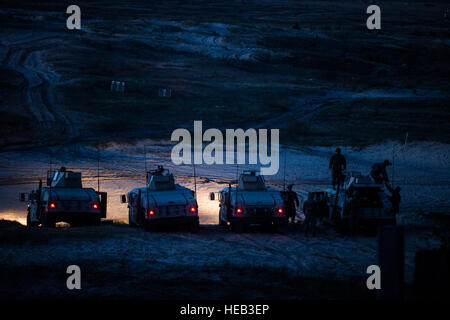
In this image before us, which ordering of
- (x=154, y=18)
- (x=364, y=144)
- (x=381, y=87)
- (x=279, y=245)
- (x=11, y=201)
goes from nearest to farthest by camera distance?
1. (x=279, y=245)
2. (x=11, y=201)
3. (x=364, y=144)
4. (x=381, y=87)
5. (x=154, y=18)

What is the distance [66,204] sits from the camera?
24641mm

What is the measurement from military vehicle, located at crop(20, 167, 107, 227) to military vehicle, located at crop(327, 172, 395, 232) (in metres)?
8.55

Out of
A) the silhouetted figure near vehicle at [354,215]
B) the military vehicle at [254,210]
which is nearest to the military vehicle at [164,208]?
the military vehicle at [254,210]

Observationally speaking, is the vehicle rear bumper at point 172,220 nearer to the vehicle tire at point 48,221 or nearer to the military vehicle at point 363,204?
the vehicle tire at point 48,221

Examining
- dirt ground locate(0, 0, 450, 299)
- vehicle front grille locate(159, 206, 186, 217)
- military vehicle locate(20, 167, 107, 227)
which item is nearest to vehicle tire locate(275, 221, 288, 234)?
dirt ground locate(0, 0, 450, 299)

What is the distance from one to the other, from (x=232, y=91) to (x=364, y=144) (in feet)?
80.3

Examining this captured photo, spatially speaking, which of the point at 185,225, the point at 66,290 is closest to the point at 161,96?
the point at 185,225

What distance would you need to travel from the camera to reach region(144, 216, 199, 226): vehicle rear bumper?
23.8m

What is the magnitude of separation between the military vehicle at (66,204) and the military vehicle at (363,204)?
855cm

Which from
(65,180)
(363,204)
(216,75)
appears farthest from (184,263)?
(216,75)

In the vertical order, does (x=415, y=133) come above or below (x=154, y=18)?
below

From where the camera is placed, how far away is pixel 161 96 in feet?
216

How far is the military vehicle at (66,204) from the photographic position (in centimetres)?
2453
